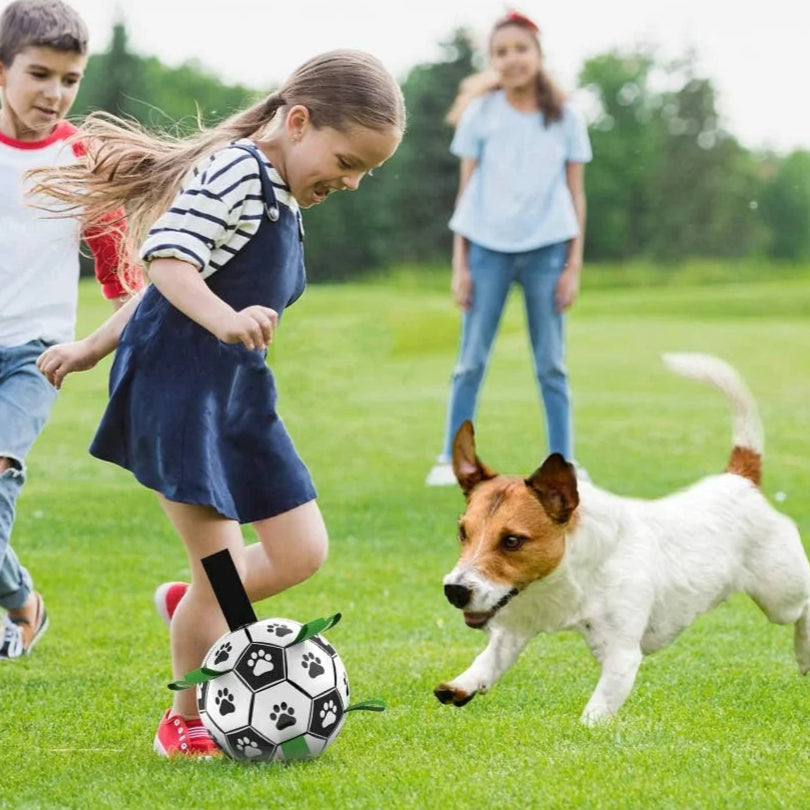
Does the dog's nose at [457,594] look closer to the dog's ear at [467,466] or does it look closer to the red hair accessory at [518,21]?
the dog's ear at [467,466]

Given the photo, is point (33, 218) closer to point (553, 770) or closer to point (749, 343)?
point (553, 770)

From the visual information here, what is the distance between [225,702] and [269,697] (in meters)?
0.11

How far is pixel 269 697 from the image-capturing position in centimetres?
371

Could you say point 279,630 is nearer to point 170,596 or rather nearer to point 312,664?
point 312,664

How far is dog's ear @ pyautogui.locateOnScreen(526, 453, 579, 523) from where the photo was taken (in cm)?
408

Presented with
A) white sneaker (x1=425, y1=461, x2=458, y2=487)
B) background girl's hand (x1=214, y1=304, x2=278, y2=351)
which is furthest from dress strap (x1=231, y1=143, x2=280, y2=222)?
white sneaker (x1=425, y1=461, x2=458, y2=487)

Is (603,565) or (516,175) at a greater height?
(516,175)

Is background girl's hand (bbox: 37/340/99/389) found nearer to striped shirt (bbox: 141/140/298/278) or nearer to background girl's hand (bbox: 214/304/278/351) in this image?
striped shirt (bbox: 141/140/298/278)

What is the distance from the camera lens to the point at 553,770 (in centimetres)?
354

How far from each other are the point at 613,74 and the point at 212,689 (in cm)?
7868

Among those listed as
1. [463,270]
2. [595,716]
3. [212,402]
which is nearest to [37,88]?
[212,402]

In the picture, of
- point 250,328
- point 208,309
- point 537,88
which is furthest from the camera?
point 537,88

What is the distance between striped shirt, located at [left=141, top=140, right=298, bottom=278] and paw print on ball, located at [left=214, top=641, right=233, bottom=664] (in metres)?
0.96

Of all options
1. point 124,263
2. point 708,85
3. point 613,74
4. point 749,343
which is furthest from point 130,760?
point 613,74
